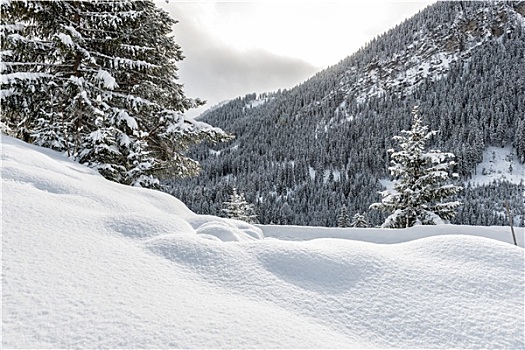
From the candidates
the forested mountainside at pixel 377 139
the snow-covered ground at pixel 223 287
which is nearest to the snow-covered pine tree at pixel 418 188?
the snow-covered ground at pixel 223 287

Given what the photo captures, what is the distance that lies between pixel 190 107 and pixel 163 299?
10100 millimetres

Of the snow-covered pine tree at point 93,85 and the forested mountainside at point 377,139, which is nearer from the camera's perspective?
the snow-covered pine tree at point 93,85

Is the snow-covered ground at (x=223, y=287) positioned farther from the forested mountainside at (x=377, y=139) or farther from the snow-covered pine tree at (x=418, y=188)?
the forested mountainside at (x=377, y=139)

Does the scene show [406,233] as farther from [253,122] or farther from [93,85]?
[253,122]

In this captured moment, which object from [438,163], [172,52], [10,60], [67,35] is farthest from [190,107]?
[438,163]

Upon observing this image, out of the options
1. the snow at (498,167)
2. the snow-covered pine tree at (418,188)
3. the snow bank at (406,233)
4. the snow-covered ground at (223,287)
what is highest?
the snow at (498,167)

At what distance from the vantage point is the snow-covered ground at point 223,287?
1661 mm

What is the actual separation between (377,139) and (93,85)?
140 metres

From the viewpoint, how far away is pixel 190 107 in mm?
11227

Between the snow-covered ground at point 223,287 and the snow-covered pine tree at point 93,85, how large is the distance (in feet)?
16.9

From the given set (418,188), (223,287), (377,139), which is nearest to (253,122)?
(377,139)

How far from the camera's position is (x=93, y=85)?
8.34 metres

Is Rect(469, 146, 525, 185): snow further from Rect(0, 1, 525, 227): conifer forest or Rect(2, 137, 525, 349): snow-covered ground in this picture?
Rect(2, 137, 525, 349): snow-covered ground

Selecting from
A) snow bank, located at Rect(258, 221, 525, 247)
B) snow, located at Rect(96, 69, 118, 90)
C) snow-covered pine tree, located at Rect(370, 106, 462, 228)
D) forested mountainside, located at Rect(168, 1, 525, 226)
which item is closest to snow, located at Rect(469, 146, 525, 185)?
forested mountainside, located at Rect(168, 1, 525, 226)
